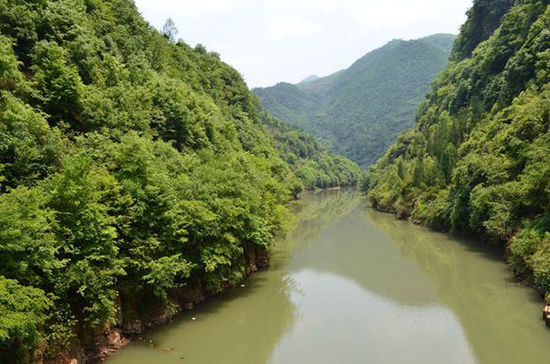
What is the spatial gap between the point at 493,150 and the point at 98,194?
118ft

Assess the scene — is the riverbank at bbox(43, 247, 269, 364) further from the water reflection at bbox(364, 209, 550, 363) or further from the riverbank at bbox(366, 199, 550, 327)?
the riverbank at bbox(366, 199, 550, 327)

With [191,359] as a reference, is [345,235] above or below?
below

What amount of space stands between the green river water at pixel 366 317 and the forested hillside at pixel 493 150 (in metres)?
2.70

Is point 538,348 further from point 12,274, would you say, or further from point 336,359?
point 12,274

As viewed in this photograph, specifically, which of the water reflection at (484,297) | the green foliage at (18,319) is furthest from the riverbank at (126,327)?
the water reflection at (484,297)

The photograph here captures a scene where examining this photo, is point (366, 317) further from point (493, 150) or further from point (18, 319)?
point (493, 150)

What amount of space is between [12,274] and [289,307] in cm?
1586

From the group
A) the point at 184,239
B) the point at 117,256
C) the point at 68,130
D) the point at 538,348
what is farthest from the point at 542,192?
the point at 68,130

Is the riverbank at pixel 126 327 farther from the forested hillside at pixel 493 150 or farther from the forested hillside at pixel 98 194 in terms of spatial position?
the forested hillside at pixel 493 150

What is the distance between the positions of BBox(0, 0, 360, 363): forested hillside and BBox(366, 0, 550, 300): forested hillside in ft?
54.0

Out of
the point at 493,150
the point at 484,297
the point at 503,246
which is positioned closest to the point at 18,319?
the point at 484,297

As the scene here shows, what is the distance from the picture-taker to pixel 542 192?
1128 inches

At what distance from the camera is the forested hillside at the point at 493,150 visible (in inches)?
1147

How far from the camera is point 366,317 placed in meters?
24.2
